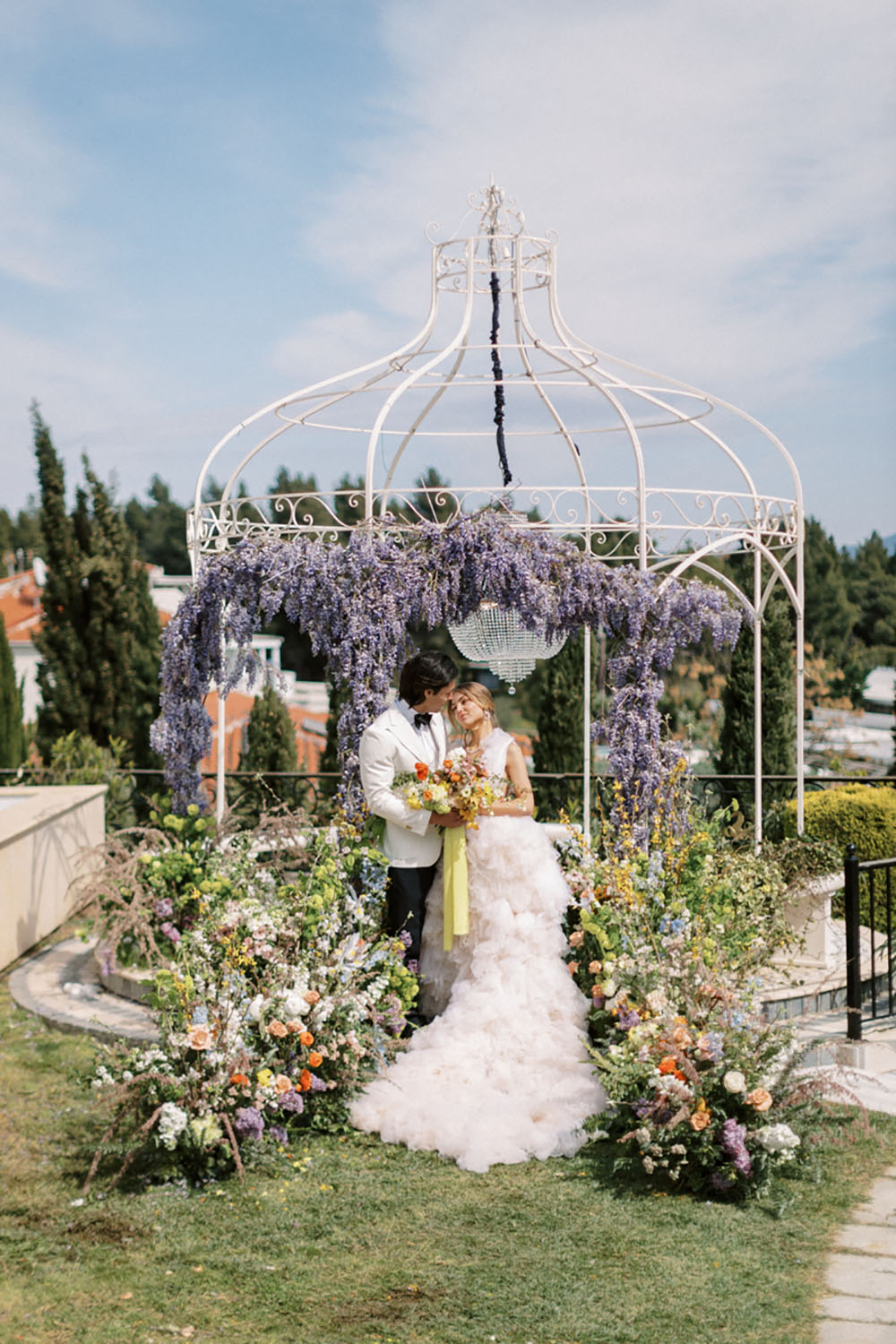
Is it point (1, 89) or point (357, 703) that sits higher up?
point (1, 89)

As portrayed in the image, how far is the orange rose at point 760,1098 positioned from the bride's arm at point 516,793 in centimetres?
186

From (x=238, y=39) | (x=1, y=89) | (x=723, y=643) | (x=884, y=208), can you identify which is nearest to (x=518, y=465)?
(x=723, y=643)

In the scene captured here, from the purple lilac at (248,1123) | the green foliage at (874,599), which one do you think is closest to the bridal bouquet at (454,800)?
the purple lilac at (248,1123)

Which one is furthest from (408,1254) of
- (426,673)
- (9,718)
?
(9,718)

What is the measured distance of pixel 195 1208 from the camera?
4609mm

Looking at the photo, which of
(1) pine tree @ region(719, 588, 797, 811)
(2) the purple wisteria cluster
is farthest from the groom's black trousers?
(1) pine tree @ region(719, 588, 797, 811)

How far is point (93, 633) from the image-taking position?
49.5 ft

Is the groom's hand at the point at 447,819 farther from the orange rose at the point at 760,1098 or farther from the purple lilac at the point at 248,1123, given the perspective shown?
the orange rose at the point at 760,1098

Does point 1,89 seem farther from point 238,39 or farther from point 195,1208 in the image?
point 195,1208

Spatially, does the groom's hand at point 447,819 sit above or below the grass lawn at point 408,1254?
above

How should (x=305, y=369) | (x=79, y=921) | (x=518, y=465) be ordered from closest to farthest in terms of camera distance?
(x=518, y=465) < (x=79, y=921) < (x=305, y=369)

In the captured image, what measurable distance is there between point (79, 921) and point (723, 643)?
19.3ft

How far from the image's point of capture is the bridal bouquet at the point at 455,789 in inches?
226

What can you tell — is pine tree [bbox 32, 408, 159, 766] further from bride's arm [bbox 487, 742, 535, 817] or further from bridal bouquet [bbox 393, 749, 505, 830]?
bridal bouquet [bbox 393, 749, 505, 830]
